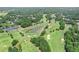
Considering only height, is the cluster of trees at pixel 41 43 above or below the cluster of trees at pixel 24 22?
below

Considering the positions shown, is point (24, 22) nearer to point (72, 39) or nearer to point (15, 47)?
point (15, 47)

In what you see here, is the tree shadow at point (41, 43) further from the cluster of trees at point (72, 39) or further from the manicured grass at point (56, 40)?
the cluster of trees at point (72, 39)

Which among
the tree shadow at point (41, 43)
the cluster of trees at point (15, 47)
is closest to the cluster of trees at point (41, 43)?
the tree shadow at point (41, 43)

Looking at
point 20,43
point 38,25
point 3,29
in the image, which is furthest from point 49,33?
point 3,29

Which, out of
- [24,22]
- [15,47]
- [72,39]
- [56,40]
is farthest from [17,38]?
[72,39]

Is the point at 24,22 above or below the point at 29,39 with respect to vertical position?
above

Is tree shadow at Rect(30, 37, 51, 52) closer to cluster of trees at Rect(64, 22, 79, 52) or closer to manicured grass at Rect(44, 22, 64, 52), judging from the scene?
manicured grass at Rect(44, 22, 64, 52)
